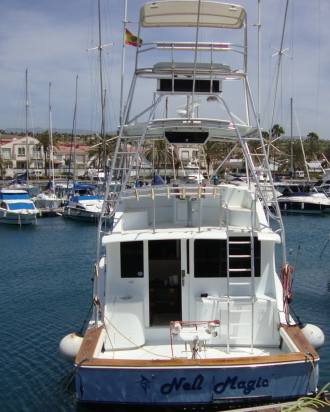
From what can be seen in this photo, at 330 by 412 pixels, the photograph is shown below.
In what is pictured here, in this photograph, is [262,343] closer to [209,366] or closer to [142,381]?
[209,366]

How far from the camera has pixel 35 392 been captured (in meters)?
11.1

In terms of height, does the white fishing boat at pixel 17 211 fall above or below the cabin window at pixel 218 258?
below

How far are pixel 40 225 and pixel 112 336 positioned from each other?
35.5m

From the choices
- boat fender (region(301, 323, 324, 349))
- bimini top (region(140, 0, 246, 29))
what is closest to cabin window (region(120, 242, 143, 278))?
boat fender (region(301, 323, 324, 349))

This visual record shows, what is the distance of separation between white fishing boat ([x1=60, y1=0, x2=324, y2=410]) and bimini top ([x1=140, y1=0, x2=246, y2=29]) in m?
0.03

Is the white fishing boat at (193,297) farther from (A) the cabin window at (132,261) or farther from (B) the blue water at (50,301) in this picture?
(B) the blue water at (50,301)

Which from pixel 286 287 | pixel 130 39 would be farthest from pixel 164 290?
pixel 130 39

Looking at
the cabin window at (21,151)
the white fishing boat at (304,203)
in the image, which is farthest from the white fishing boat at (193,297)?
the cabin window at (21,151)

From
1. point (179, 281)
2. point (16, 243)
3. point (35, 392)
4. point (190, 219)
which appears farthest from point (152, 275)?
point (16, 243)

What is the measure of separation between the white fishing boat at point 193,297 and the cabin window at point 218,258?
2cm

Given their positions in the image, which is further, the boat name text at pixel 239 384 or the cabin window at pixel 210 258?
the cabin window at pixel 210 258

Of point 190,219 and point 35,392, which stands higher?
point 190,219

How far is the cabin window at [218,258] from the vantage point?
10.3 m

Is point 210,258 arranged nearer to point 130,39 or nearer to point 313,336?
point 313,336
